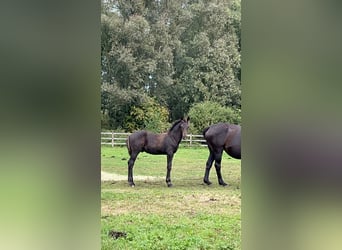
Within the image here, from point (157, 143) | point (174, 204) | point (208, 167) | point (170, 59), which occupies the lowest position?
point (174, 204)

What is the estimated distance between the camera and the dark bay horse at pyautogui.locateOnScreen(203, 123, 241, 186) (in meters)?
3.89

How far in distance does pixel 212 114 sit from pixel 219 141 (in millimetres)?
419

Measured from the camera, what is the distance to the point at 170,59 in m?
4.35

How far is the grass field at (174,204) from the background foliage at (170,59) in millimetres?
415

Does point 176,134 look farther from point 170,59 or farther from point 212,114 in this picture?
point 170,59

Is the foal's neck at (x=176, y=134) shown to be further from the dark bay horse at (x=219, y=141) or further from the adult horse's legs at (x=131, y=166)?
the adult horse's legs at (x=131, y=166)

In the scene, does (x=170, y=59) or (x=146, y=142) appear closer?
(x=146, y=142)

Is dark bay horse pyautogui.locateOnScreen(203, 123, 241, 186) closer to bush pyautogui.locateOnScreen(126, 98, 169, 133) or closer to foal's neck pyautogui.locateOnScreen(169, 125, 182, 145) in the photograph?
foal's neck pyautogui.locateOnScreen(169, 125, 182, 145)

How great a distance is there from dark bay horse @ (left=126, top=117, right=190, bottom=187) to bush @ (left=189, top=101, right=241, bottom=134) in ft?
0.73

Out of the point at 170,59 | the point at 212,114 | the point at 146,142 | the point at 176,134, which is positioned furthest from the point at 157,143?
the point at 170,59
